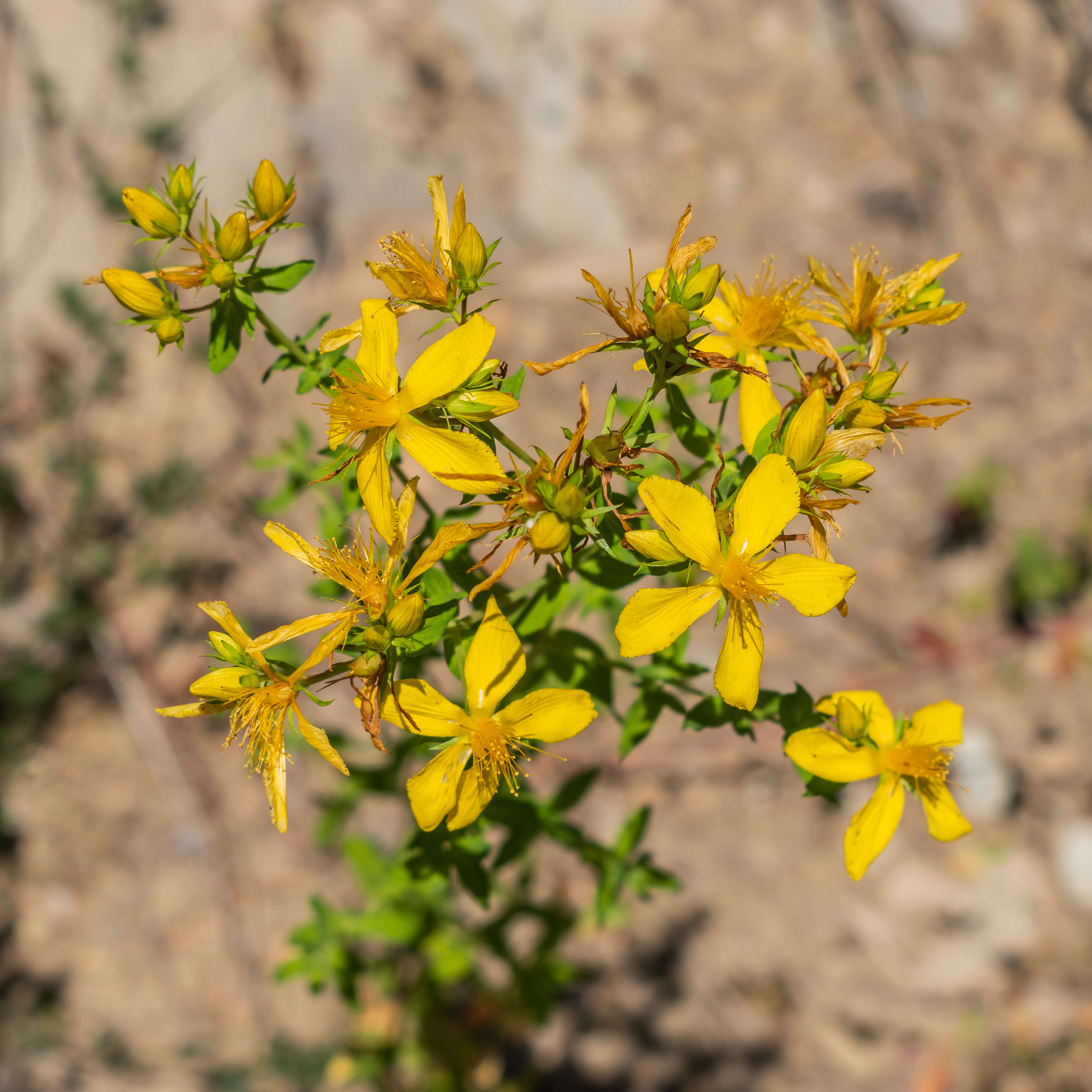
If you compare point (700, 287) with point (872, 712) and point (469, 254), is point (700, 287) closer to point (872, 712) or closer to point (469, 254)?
point (469, 254)

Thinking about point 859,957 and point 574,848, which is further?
point 859,957

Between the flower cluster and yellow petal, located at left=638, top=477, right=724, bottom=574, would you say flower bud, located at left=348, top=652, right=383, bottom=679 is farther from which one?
yellow petal, located at left=638, top=477, right=724, bottom=574

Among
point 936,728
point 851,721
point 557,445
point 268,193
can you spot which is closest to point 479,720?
point 851,721

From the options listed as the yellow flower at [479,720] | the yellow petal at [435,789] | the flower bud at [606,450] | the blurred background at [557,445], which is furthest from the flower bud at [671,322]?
the blurred background at [557,445]

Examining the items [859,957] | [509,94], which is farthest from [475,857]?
[509,94]

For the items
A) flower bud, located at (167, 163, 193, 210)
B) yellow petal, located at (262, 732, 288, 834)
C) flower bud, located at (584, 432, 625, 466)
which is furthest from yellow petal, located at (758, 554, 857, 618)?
flower bud, located at (167, 163, 193, 210)

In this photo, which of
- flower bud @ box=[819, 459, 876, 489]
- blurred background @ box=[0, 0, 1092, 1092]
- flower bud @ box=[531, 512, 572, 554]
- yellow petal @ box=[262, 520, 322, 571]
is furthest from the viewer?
blurred background @ box=[0, 0, 1092, 1092]

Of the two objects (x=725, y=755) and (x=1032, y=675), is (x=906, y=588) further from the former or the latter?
(x=725, y=755)
